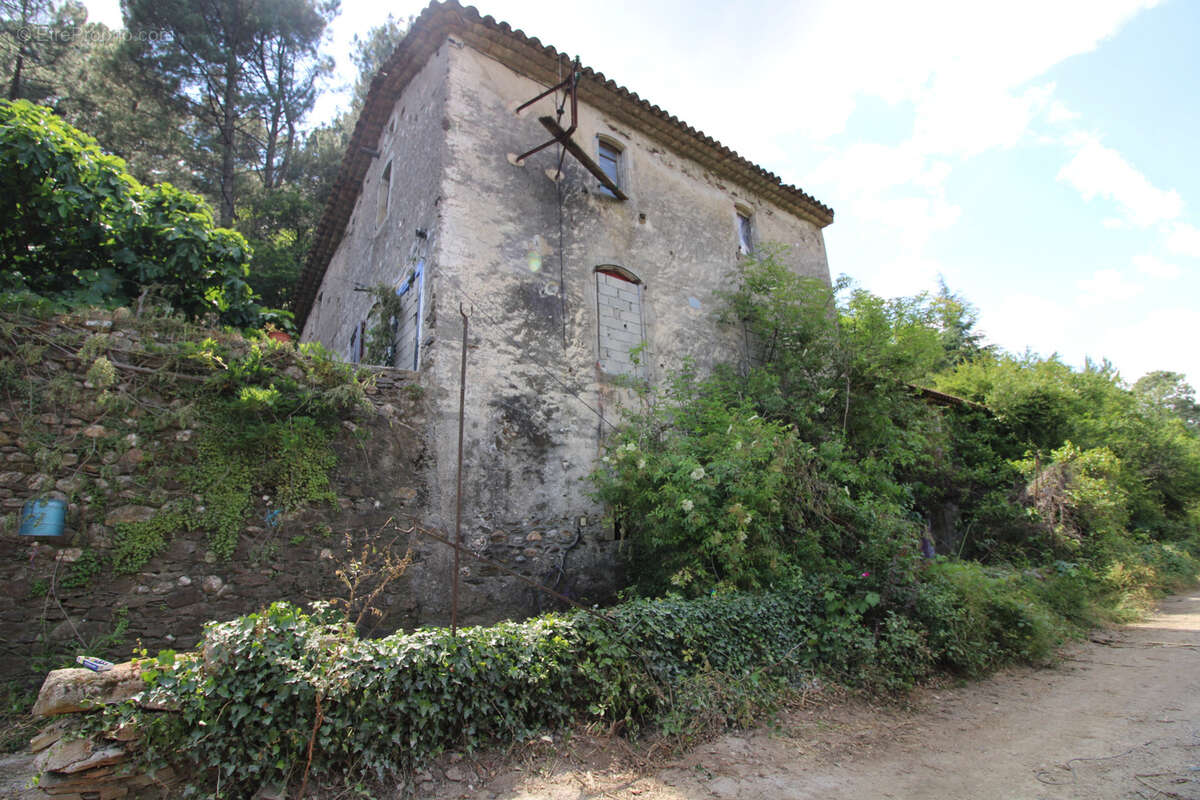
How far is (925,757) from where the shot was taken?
14.4ft

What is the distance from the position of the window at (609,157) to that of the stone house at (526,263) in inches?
1.0

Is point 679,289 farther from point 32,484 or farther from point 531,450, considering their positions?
point 32,484

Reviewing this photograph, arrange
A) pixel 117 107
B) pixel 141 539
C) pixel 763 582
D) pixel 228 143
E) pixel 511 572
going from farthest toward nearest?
1. pixel 228 143
2. pixel 117 107
3. pixel 763 582
4. pixel 141 539
5. pixel 511 572

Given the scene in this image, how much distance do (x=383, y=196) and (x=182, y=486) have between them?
666cm

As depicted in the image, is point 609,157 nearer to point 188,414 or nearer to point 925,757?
point 188,414

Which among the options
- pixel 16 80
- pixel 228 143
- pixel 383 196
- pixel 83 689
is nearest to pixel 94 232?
pixel 383 196

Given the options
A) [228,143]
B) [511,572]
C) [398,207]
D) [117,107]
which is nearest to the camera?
[511,572]

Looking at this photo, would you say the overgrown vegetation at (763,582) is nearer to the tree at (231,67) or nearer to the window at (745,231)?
the window at (745,231)

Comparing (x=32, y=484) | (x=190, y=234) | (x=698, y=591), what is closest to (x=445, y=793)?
(x=698, y=591)

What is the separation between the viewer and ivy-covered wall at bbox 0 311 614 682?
181 inches

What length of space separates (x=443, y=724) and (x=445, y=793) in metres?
0.43

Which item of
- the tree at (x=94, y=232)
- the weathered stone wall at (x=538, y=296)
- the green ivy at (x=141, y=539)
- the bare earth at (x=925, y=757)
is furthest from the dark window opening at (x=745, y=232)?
the green ivy at (x=141, y=539)

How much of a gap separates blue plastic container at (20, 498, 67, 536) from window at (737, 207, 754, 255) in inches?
416

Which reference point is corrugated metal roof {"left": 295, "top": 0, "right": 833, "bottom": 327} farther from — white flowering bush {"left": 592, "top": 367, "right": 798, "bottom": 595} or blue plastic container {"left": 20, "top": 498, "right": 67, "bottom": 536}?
blue plastic container {"left": 20, "top": 498, "right": 67, "bottom": 536}
